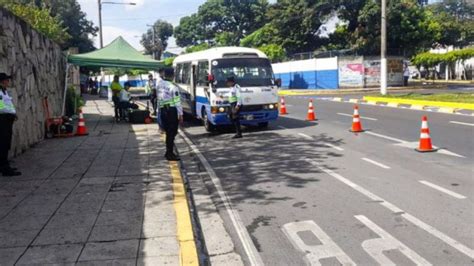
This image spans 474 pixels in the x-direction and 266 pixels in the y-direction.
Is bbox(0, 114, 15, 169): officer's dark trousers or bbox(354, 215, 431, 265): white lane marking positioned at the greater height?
bbox(0, 114, 15, 169): officer's dark trousers

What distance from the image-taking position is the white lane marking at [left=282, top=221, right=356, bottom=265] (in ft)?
15.9

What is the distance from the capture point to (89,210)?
21.1ft

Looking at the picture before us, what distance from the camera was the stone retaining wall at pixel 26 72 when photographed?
34.7 feet

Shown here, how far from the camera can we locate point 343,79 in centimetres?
4222

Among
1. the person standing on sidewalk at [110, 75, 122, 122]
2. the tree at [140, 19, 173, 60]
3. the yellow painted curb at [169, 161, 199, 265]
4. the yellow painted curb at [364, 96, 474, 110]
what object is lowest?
the yellow painted curb at [169, 161, 199, 265]

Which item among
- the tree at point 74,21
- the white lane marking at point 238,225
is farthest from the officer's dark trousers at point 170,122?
the tree at point 74,21

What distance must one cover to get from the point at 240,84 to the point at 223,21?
7171cm

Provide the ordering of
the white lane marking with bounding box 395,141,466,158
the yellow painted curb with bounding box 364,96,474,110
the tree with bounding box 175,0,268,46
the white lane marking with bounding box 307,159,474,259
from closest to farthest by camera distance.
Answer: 1. the white lane marking with bounding box 307,159,474,259
2. the white lane marking with bounding box 395,141,466,158
3. the yellow painted curb with bounding box 364,96,474,110
4. the tree with bounding box 175,0,268,46

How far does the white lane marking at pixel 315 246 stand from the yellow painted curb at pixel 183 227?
104 centimetres

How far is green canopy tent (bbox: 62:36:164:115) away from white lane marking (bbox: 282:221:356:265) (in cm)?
1367

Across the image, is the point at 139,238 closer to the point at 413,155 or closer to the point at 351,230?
the point at 351,230

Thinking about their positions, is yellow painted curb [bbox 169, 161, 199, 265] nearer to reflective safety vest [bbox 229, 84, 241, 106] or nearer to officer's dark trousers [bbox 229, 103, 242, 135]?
officer's dark trousers [bbox 229, 103, 242, 135]

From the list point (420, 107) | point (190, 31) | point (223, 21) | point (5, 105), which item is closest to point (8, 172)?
point (5, 105)

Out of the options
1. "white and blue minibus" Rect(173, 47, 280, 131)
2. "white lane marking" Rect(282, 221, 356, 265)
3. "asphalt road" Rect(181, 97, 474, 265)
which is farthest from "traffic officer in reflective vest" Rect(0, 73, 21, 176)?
"white and blue minibus" Rect(173, 47, 280, 131)
